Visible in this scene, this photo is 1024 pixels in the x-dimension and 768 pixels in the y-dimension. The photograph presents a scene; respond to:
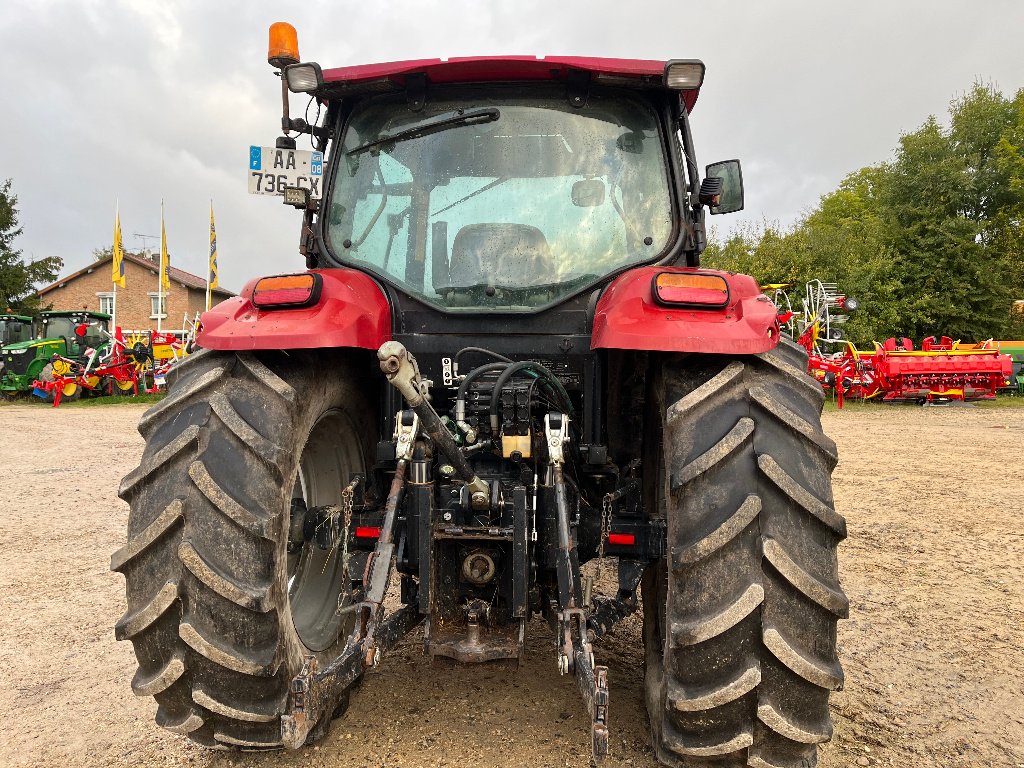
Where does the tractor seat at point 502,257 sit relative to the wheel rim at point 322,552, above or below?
above

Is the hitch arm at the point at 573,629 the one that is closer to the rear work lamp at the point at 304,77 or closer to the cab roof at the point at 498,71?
the cab roof at the point at 498,71

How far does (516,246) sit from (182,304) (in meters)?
49.2

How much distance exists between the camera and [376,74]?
2.97m

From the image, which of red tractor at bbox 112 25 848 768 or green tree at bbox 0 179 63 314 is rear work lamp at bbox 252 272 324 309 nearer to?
red tractor at bbox 112 25 848 768

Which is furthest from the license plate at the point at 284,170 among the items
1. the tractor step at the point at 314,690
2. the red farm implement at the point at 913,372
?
the red farm implement at the point at 913,372

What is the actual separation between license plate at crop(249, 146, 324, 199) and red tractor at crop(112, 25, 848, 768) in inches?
3.3

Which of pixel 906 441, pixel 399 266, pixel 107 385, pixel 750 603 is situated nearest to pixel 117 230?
pixel 107 385

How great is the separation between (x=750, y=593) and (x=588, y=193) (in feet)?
5.38

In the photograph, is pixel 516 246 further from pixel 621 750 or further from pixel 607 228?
pixel 621 750

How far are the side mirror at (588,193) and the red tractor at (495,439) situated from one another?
0.03 m

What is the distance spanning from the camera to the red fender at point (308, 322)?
7.55 ft

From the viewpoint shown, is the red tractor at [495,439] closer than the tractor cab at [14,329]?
Yes

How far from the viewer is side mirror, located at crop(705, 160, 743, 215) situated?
3428 mm

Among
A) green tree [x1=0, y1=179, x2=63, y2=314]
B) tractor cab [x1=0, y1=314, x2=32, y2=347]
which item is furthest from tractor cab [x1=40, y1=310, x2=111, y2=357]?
green tree [x1=0, y1=179, x2=63, y2=314]
